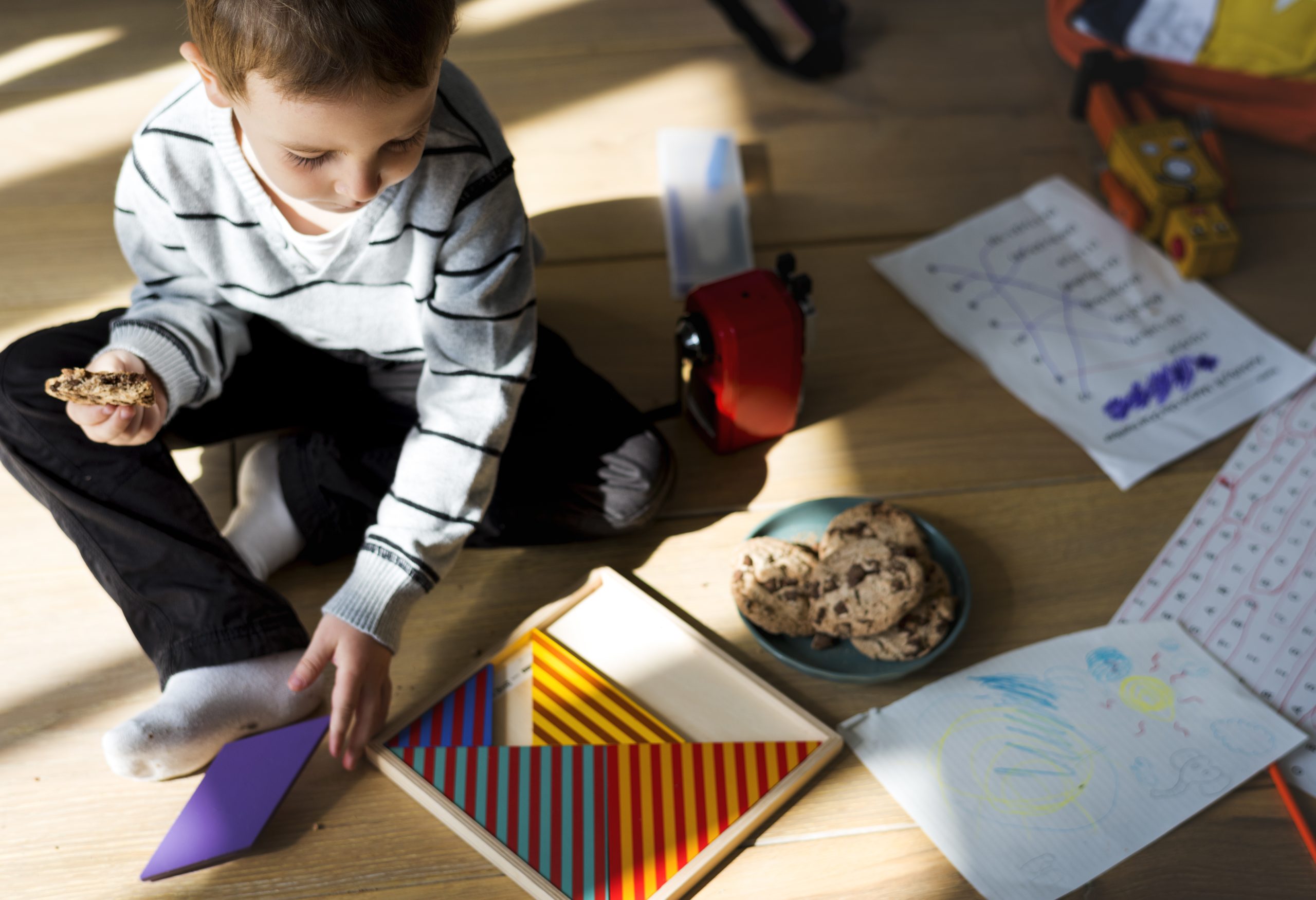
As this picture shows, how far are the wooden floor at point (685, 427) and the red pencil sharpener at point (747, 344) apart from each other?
65 mm

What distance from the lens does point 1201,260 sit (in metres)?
1.10

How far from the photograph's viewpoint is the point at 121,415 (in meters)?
0.75

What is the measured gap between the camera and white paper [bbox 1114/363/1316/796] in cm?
85

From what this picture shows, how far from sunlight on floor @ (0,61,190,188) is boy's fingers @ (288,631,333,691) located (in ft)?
2.44

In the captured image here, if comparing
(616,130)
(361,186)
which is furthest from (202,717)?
(616,130)

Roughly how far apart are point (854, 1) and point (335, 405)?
3.01 ft

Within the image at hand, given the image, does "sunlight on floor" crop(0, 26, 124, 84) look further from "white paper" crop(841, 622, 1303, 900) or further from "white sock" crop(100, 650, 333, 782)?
"white paper" crop(841, 622, 1303, 900)

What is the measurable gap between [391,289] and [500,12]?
758mm

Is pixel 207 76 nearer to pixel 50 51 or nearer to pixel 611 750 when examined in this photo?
pixel 611 750

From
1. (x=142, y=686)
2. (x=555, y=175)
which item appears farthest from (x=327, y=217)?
(x=555, y=175)

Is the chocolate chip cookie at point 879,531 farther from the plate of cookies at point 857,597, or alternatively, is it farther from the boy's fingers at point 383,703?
the boy's fingers at point 383,703

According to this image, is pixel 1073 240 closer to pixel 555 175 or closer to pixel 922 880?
pixel 555 175

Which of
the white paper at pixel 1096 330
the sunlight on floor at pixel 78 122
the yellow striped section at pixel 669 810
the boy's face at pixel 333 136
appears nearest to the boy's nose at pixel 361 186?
the boy's face at pixel 333 136

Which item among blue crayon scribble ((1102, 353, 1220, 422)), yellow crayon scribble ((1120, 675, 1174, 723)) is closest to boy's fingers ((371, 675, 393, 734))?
yellow crayon scribble ((1120, 675, 1174, 723))
